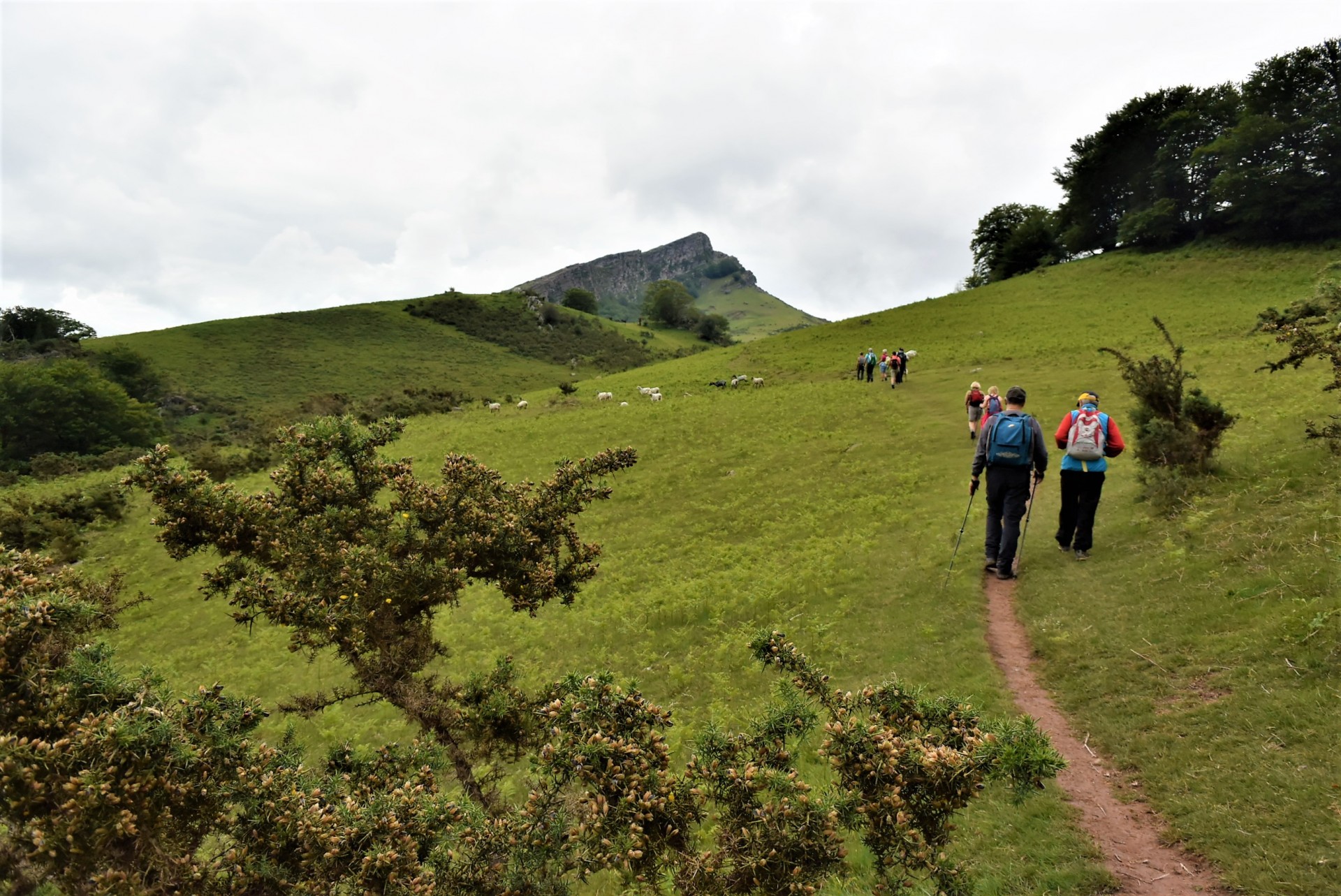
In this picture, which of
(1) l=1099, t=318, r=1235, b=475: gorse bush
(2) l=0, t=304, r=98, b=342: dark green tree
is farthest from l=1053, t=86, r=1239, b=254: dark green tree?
(2) l=0, t=304, r=98, b=342: dark green tree

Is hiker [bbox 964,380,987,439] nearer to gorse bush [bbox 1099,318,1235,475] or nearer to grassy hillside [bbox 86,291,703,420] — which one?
gorse bush [bbox 1099,318,1235,475]

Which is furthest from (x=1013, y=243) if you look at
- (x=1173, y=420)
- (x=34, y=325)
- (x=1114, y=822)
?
(x=34, y=325)

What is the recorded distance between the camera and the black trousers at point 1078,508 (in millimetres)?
11500

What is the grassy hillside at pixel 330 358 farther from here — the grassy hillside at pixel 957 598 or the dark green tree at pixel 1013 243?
the dark green tree at pixel 1013 243

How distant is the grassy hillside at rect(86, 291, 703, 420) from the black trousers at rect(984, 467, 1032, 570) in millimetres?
61551

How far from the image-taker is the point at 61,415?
5431 cm

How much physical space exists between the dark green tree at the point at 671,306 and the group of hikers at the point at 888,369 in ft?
346

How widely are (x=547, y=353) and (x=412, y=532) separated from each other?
105203mm

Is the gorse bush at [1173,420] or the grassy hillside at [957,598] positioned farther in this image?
the gorse bush at [1173,420]

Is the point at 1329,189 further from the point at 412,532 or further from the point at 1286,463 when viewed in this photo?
the point at 412,532

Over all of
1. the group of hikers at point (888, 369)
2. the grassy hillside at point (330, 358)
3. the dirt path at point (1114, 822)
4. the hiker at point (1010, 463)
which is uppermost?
the grassy hillside at point (330, 358)

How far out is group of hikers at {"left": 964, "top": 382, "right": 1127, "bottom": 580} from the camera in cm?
1120

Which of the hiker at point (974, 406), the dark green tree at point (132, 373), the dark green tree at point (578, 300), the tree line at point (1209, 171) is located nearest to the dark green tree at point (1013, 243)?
the tree line at point (1209, 171)

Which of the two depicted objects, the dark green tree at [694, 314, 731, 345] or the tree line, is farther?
the dark green tree at [694, 314, 731, 345]
